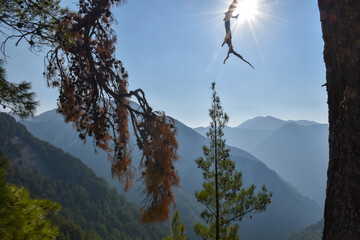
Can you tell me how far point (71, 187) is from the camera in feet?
371

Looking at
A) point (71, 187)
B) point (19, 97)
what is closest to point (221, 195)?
point (19, 97)

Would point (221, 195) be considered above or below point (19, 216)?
below

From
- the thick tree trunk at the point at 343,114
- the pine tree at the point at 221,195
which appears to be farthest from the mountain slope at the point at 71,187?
the thick tree trunk at the point at 343,114

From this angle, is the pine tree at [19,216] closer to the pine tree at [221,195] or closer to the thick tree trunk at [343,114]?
the thick tree trunk at [343,114]

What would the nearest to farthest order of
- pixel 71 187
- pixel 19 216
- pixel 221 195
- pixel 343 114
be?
pixel 343 114
pixel 19 216
pixel 221 195
pixel 71 187

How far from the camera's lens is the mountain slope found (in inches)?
3834

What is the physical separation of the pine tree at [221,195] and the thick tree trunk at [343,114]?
8692mm

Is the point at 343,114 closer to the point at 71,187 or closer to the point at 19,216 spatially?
the point at 19,216

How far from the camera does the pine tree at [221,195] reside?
9.78 m

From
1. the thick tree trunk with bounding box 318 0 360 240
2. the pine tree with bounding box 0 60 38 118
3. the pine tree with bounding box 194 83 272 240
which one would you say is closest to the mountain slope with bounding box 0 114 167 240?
the pine tree with bounding box 194 83 272 240

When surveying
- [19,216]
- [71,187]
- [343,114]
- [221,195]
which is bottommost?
[71,187]

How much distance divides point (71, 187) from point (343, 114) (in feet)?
423

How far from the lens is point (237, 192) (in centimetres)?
1048

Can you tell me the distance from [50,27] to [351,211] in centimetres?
347
